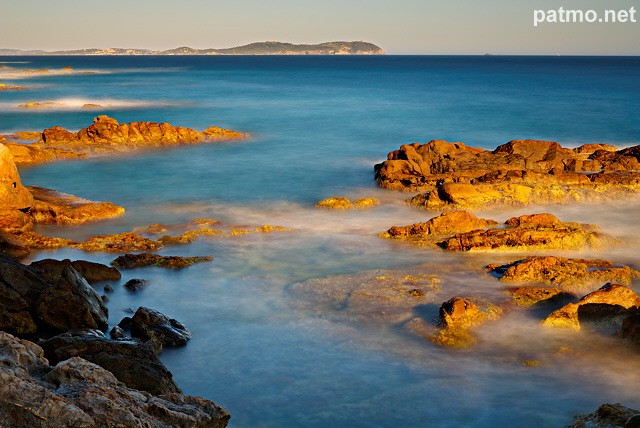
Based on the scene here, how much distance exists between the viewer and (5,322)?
363 inches

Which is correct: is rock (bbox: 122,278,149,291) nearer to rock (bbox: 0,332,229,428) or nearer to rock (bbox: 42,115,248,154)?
rock (bbox: 0,332,229,428)

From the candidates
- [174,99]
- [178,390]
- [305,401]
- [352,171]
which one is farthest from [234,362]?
[174,99]

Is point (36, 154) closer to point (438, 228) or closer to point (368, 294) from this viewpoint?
point (438, 228)

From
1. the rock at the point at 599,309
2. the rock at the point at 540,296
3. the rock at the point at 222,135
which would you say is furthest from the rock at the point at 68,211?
the rock at the point at 222,135

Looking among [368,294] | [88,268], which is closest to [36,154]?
[88,268]

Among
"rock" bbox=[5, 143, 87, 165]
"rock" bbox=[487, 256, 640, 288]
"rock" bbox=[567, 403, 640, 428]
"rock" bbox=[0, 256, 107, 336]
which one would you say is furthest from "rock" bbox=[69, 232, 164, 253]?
"rock" bbox=[5, 143, 87, 165]

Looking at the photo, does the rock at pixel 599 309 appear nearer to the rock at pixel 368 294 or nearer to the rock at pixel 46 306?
the rock at pixel 368 294

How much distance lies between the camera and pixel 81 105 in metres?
50.6

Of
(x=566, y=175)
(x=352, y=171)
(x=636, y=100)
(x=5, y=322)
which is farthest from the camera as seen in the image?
(x=636, y=100)

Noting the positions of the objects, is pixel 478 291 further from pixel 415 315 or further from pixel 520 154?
pixel 520 154

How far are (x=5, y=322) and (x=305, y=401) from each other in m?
4.51

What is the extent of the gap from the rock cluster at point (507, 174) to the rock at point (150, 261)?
791 cm

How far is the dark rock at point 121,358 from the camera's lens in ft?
22.4

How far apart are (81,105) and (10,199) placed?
3699 cm
